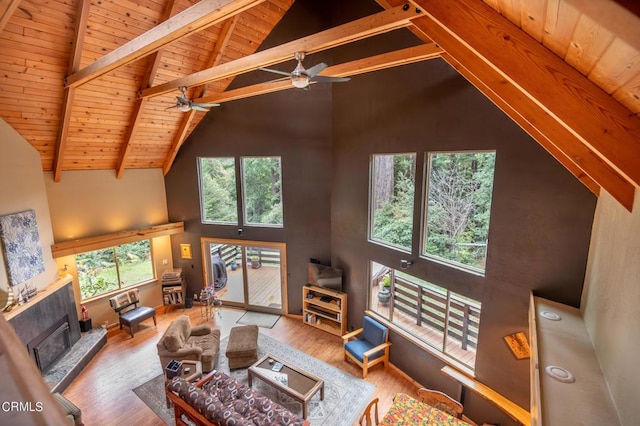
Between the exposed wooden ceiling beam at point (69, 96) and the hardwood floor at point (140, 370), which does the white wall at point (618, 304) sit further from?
the exposed wooden ceiling beam at point (69, 96)

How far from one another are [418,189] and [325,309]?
3.93 metres

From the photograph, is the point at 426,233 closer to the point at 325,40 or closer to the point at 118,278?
the point at 325,40

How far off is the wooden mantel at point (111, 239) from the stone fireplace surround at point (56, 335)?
2.08 feet

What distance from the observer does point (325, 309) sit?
731 centimetres

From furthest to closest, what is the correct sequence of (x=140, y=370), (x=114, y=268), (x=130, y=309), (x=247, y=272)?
(x=247, y=272) < (x=114, y=268) < (x=130, y=309) < (x=140, y=370)

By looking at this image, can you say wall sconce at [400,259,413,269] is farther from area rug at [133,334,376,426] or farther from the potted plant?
area rug at [133,334,376,426]

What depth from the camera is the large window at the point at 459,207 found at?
4.34m

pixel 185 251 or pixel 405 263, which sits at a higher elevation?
pixel 405 263

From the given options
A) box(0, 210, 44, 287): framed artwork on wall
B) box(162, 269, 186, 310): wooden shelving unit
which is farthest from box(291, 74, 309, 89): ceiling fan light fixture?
box(162, 269, 186, 310): wooden shelving unit

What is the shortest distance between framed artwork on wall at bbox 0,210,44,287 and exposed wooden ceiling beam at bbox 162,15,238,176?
3.16 meters

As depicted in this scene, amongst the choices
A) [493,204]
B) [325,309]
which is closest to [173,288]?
[325,309]

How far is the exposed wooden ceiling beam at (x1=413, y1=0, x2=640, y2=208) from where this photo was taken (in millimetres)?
1372

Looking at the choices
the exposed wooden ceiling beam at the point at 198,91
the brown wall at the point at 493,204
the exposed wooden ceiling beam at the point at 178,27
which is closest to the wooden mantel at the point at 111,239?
the exposed wooden ceiling beam at the point at 198,91

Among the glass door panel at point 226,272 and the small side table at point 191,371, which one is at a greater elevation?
the glass door panel at point 226,272
